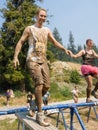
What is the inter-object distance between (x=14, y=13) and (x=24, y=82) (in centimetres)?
630

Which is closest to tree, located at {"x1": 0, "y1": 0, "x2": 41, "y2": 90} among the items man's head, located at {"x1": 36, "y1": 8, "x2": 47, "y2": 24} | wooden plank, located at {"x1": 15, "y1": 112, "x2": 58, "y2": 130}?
wooden plank, located at {"x1": 15, "y1": 112, "x2": 58, "y2": 130}

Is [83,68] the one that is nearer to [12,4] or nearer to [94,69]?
[94,69]

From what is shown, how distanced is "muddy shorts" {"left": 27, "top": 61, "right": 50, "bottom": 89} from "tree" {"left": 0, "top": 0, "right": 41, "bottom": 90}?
2207cm

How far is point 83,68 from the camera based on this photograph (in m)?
7.89

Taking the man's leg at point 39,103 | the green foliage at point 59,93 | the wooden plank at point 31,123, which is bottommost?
the green foliage at point 59,93

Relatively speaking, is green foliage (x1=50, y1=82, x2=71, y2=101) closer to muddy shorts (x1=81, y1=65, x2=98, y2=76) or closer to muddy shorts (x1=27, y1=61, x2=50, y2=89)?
muddy shorts (x1=81, y1=65, x2=98, y2=76)

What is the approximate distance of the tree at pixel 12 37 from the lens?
92.9ft

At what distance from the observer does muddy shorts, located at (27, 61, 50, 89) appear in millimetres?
5840

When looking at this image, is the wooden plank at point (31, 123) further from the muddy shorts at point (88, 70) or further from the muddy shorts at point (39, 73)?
the muddy shorts at point (88, 70)

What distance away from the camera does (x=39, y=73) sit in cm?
588

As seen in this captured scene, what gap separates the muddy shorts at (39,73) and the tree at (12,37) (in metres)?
22.1

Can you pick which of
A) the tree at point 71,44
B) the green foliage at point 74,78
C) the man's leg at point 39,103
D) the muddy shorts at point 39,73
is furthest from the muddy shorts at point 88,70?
the tree at point 71,44

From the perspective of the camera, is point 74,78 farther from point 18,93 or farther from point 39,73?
point 39,73

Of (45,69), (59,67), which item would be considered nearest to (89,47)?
(45,69)
